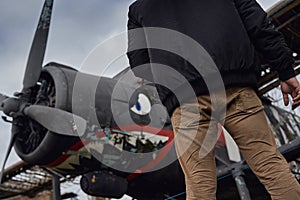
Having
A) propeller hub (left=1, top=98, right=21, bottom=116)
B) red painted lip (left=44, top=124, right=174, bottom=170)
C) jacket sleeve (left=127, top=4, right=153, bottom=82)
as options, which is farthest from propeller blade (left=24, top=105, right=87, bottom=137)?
jacket sleeve (left=127, top=4, right=153, bottom=82)

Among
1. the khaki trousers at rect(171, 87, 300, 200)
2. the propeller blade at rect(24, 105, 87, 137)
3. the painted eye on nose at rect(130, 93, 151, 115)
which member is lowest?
the khaki trousers at rect(171, 87, 300, 200)

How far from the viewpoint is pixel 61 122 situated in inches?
195

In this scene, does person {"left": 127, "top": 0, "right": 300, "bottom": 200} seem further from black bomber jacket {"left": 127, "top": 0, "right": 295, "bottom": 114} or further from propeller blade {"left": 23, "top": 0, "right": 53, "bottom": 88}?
propeller blade {"left": 23, "top": 0, "right": 53, "bottom": 88}

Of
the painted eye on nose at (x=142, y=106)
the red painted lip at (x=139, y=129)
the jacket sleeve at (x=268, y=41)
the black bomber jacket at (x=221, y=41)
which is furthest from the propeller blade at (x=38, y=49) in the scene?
the jacket sleeve at (x=268, y=41)

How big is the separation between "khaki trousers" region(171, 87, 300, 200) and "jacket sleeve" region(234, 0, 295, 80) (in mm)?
124

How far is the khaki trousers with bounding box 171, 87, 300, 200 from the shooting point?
4.24ft

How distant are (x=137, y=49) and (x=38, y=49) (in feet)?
14.3

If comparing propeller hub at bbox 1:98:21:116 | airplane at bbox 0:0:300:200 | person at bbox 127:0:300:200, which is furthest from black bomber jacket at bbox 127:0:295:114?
propeller hub at bbox 1:98:21:116

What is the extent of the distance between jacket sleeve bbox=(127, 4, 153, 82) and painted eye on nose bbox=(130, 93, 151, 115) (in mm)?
3675

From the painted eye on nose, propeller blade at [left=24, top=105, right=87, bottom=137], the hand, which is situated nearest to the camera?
the hand

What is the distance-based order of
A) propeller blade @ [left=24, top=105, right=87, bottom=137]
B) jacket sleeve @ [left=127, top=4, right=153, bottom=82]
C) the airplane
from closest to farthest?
jacket sleeve @ [left=127, top=4, right=153, bottom=82] < propeller blade @ [left=24, top=105, right=87, bottom=137] < the airplane

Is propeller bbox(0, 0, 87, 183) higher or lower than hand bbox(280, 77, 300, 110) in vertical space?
higher

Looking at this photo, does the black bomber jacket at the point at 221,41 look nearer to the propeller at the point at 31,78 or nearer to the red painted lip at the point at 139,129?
the red painted lip at the point at 139,129

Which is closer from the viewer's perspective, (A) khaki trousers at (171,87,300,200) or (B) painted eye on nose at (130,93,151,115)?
(A) khaki trousers at (171,87,300,200)
